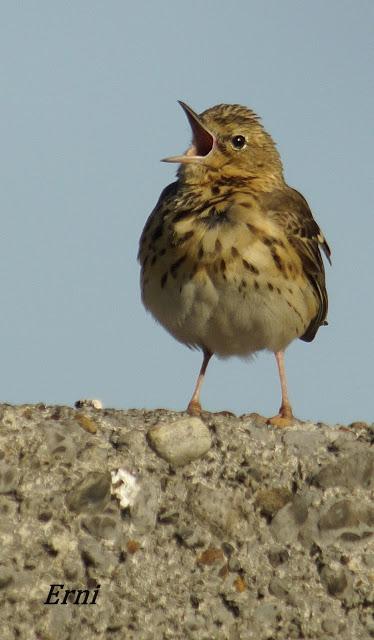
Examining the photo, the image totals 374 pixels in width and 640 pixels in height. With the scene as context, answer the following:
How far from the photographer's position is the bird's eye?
7805 mm

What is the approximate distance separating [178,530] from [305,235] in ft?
10.7

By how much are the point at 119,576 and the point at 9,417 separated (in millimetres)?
775

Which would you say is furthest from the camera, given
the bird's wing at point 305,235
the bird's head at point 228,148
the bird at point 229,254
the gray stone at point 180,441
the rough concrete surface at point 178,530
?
the bird's head at point 228,148

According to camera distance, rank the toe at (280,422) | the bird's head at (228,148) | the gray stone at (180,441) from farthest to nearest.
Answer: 1. the bird's head at (228,148)
2. the toe at (280,422)
3. the gray stone at (180,441)

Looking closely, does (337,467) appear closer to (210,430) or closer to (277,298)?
(210,430)

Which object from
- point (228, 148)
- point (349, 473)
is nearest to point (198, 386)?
point (228, 148)

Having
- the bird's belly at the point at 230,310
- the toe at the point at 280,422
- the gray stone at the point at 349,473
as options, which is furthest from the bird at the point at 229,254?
the gray stone at the point at 349,473

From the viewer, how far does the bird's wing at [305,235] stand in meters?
7.17

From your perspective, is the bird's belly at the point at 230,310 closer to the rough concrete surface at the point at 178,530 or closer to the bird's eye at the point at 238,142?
the bird's eye at the point at 238,142

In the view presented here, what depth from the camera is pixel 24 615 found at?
4.27m

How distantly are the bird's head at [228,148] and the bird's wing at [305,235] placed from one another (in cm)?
27

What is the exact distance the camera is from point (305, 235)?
24.3 ft

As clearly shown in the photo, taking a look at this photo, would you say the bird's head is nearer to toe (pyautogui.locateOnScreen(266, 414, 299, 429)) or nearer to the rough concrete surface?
toe (pyautogui.locateOnScreen(266, 414, 299, 429))

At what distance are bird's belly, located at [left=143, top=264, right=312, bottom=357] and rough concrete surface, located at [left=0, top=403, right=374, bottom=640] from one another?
1.70 metres
